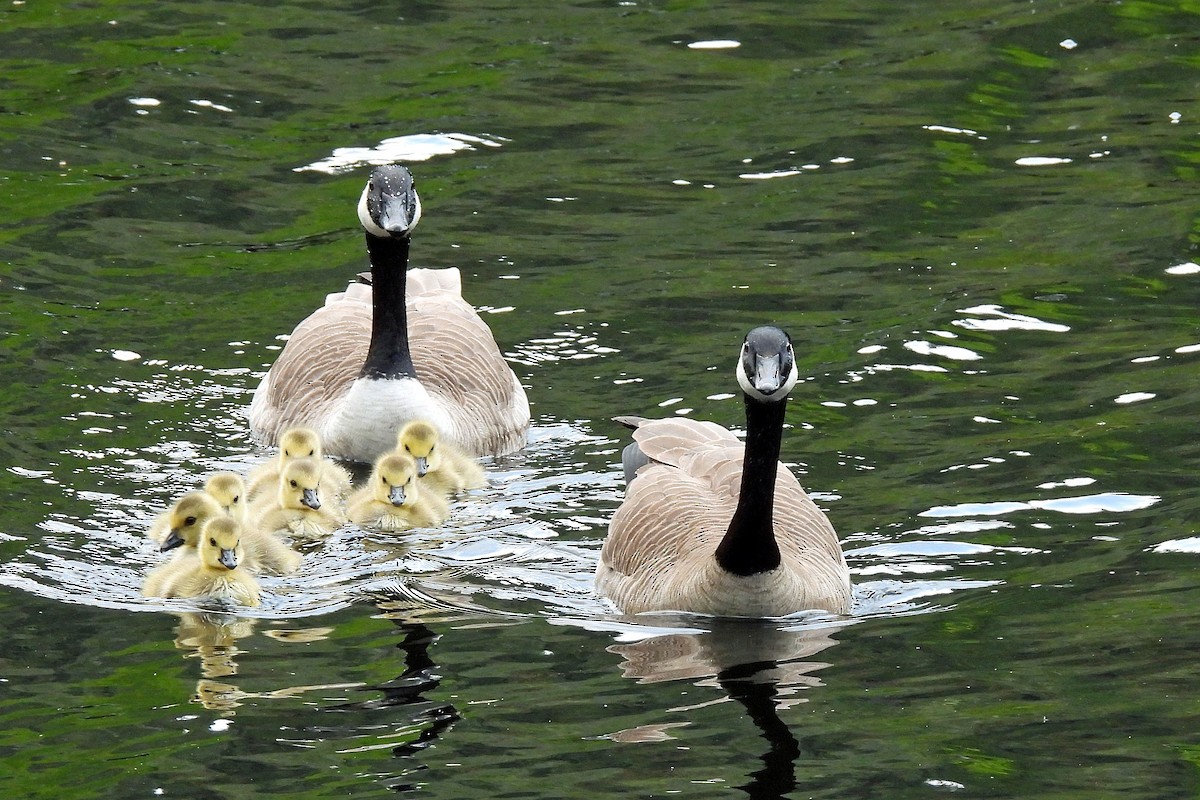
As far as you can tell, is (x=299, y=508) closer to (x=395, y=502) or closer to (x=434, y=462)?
(x=395, y=502)

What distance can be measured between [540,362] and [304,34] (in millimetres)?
7263

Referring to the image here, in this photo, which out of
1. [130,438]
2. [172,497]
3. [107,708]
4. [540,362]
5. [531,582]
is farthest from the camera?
[540,362]

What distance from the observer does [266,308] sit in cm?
1459

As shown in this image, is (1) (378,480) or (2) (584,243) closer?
(1) (378,480)

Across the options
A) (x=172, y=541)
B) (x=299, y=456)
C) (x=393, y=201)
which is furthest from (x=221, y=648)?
(x=393, y=201)

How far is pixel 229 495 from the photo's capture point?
419 inches

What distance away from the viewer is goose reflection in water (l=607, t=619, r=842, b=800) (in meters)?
7.91

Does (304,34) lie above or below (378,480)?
above

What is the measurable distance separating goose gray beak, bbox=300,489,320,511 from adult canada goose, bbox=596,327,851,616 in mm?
1545

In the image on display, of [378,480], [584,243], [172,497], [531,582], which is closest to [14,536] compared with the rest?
[172,497]

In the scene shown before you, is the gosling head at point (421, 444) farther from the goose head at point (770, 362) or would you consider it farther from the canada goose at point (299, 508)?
the goose head at point (770, 362)

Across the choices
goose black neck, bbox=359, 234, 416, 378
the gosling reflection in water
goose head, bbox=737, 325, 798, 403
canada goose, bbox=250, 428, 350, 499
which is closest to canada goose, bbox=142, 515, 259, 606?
the gosling reflection in water

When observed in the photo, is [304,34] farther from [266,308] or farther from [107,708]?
[107,708]

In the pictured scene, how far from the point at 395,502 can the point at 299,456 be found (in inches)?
30.2
